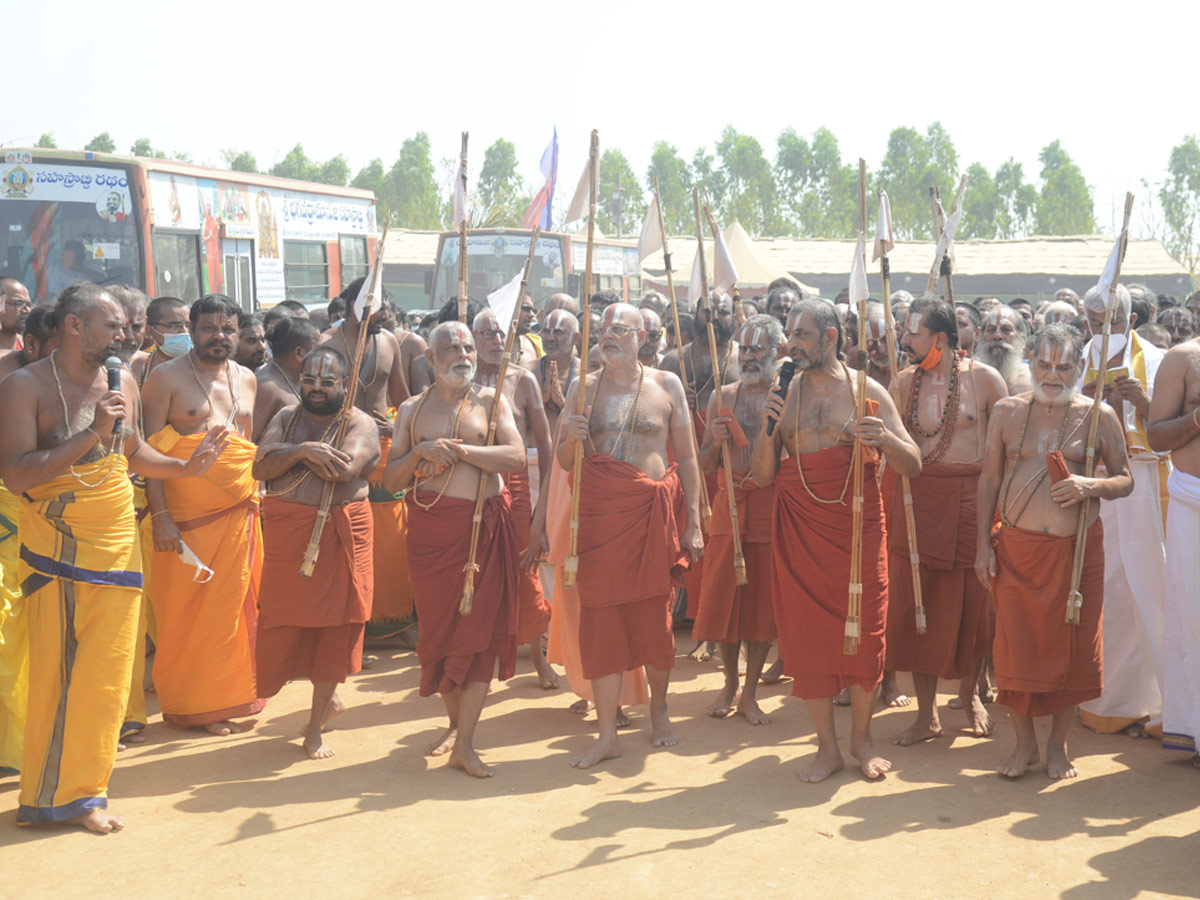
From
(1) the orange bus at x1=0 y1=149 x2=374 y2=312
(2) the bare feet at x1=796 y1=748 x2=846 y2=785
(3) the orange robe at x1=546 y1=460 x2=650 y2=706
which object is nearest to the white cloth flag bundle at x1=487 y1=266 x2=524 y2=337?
(3) the orange robe at x1=546 y1=460 x2=650 y2=706

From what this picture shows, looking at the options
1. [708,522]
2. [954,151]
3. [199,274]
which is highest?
[954,151]

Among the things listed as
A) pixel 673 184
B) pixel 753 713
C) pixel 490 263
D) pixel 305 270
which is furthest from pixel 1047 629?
pixel 673 184

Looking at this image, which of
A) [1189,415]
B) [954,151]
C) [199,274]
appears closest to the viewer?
[1189,415]

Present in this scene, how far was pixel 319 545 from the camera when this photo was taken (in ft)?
19.1

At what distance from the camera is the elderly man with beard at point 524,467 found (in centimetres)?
637

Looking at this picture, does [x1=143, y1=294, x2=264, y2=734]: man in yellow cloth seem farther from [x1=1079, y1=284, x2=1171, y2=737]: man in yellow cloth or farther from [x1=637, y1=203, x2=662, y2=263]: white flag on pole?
[x1=1079, y1=284, x2=1171, y2=737]: man in yellow cloth

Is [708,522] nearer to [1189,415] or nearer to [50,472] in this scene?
[1189,415]

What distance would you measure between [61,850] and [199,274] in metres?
11.5

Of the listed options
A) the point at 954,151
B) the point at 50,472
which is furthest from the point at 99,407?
the point at 954,151

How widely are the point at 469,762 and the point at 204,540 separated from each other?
191cm

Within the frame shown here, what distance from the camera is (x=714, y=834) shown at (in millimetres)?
4832

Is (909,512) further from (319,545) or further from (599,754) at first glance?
(319,545)

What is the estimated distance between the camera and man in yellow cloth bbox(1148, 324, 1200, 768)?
542 centimetres

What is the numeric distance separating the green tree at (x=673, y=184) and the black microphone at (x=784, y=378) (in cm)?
7563
